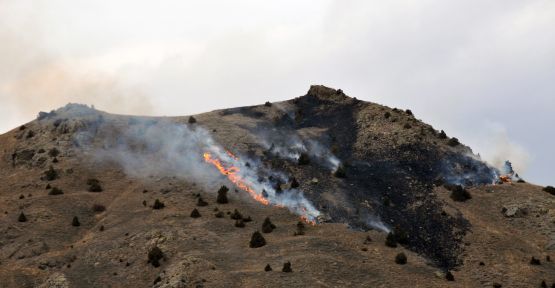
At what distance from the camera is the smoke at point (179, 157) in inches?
3615

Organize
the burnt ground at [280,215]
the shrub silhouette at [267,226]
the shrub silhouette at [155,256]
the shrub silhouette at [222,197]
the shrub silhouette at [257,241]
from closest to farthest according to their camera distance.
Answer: the burnt ground at [280,215]
the shrub silhouette at [155,256]
the shrub silhouette at [257,241]
the shrub silhouette at [267,226]
the shrub silhouette at [222,197]

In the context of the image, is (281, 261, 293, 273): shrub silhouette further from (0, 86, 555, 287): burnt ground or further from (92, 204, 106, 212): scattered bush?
(92, 204, 106, 212): scattered bush

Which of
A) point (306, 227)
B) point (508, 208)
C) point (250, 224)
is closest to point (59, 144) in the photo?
point (250, 224)

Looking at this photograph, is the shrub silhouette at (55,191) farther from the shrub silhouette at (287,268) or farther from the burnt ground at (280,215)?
the shrub silhouette at (287,268)

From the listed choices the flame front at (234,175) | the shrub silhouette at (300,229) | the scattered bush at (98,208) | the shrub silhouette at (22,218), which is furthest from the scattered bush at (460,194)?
the shrub silhouette at (22,218)

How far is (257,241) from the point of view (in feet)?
244

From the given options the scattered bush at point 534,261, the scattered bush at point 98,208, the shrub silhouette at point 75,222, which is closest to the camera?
the scattered bush at point 534,261

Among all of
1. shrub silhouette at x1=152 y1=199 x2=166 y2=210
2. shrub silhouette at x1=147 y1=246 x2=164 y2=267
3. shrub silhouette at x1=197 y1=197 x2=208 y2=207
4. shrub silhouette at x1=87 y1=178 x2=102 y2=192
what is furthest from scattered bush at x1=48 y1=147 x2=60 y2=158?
shrub silhouette at x1=147 y1=246 x2=164 y2=267

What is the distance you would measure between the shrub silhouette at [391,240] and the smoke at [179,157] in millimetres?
10671

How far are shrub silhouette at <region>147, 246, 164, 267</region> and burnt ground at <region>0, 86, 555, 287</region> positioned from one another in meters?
0.87

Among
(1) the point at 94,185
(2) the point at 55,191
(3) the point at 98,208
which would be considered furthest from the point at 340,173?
(2) the point at 55,191

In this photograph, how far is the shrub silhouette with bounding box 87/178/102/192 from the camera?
93.6 m

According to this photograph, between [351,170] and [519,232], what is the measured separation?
2864 cm

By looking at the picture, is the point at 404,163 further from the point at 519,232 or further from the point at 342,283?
the point at 342,283
